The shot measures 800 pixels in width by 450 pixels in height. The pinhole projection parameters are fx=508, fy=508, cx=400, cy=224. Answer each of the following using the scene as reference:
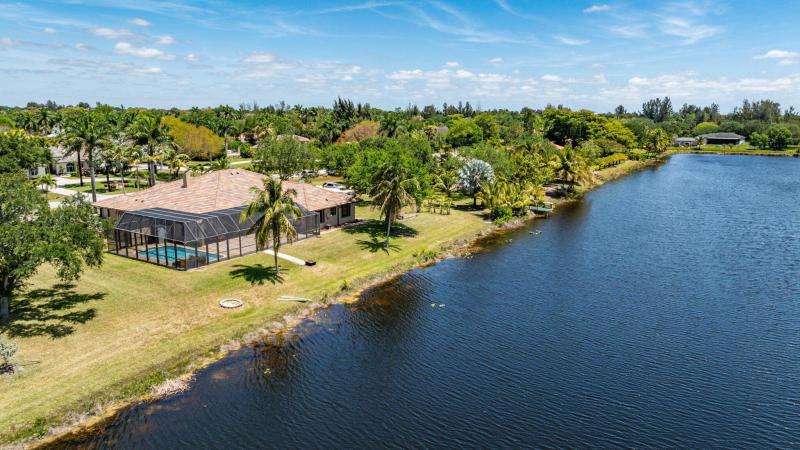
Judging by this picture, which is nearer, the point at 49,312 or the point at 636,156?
the point at 49,312

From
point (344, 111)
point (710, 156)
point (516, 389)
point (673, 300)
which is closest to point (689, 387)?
point (516, 389)

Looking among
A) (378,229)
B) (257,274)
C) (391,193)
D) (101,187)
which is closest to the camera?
(257,274)

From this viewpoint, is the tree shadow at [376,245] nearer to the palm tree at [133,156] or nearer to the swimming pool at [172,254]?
the swimming pool at [172,254]

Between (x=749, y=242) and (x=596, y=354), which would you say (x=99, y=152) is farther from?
(x=749, y=242)

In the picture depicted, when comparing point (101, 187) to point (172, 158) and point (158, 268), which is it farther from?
point (158, 268)

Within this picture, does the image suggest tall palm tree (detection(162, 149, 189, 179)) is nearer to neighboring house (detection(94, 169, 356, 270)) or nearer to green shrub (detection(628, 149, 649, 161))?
neighboring house (detection(94, 169, 356, 270))

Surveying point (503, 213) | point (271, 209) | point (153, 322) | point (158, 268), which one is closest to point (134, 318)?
point (153, 322)
